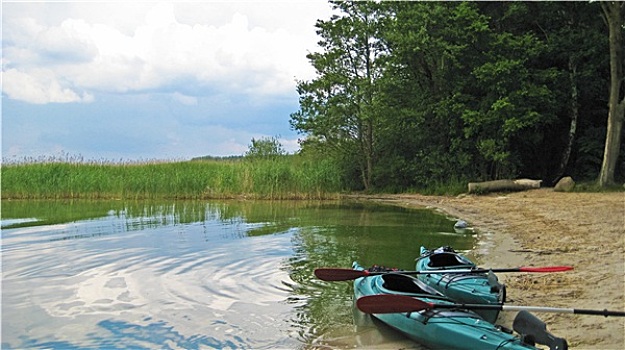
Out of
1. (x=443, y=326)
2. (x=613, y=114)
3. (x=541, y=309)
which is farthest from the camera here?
(x=613, y=114)

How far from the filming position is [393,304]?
4.65 metres

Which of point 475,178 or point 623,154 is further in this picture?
point 475,178

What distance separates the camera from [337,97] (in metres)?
22.7

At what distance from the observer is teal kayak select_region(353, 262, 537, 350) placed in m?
4.11

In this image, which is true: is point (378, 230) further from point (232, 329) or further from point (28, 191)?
point (28, 191)

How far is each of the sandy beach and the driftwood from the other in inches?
80.2

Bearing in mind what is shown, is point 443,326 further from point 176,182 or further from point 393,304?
point 176,182

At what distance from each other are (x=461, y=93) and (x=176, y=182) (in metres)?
11.5

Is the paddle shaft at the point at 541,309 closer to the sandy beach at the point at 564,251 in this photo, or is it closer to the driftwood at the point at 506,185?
the sandy beach at the point at 564,251

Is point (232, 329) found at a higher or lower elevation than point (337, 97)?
lower

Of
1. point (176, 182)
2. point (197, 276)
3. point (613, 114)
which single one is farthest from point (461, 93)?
point (197, 276)

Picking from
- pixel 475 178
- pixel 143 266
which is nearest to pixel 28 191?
pixel 143 266

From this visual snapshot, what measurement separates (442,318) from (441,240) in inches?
249

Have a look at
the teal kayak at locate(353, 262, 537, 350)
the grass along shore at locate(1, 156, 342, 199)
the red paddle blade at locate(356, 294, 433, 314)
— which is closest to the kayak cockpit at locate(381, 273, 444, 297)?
the teal kayak at locate(353, 262, 537, 350)
